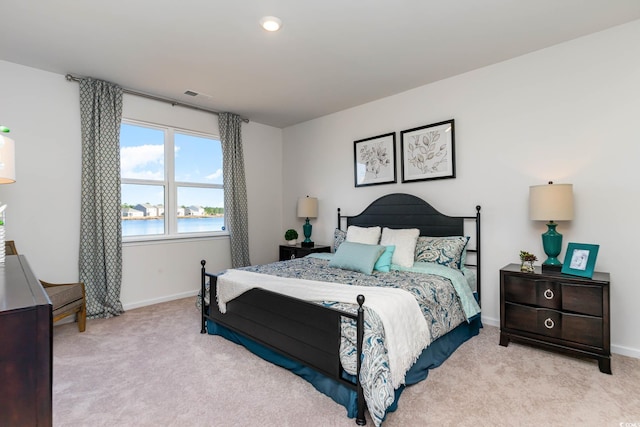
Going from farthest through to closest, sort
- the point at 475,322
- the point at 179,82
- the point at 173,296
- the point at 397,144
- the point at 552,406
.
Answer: the point at 173,296 < the point at 397,144 < the point at 179,82 < the point at 475,322 < the point at 552,406

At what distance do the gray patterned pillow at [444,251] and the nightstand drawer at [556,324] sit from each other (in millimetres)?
602

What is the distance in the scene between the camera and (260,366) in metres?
2.44

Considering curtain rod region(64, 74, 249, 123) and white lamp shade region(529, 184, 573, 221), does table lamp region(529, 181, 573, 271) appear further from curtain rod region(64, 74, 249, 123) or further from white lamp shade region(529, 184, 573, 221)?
curtain rod region(64, 74, 249, 123)

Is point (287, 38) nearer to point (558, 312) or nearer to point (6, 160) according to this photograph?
point (6, 160)

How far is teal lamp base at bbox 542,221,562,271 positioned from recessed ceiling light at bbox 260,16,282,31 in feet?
9.12

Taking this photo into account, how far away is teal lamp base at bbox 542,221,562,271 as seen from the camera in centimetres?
270

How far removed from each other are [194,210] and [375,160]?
2628 mm

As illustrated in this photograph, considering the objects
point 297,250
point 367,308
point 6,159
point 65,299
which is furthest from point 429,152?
point 65,299

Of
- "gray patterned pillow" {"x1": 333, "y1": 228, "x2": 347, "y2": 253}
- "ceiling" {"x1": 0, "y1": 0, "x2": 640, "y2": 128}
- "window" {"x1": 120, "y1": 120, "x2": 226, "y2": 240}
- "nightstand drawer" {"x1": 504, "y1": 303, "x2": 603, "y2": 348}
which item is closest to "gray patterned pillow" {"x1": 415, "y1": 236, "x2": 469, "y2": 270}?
"nightstand drawer" {"x1": 504, "y1": 303, "x2": 603, "y2": 348}

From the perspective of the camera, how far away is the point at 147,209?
4148 millimetres

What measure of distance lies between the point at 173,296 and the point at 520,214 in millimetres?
4189

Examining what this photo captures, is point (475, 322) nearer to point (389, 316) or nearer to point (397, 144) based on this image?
point (389, 316)

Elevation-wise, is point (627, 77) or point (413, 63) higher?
point (413, 63)

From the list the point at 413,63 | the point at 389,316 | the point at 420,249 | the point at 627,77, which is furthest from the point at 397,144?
the point at 389,316
